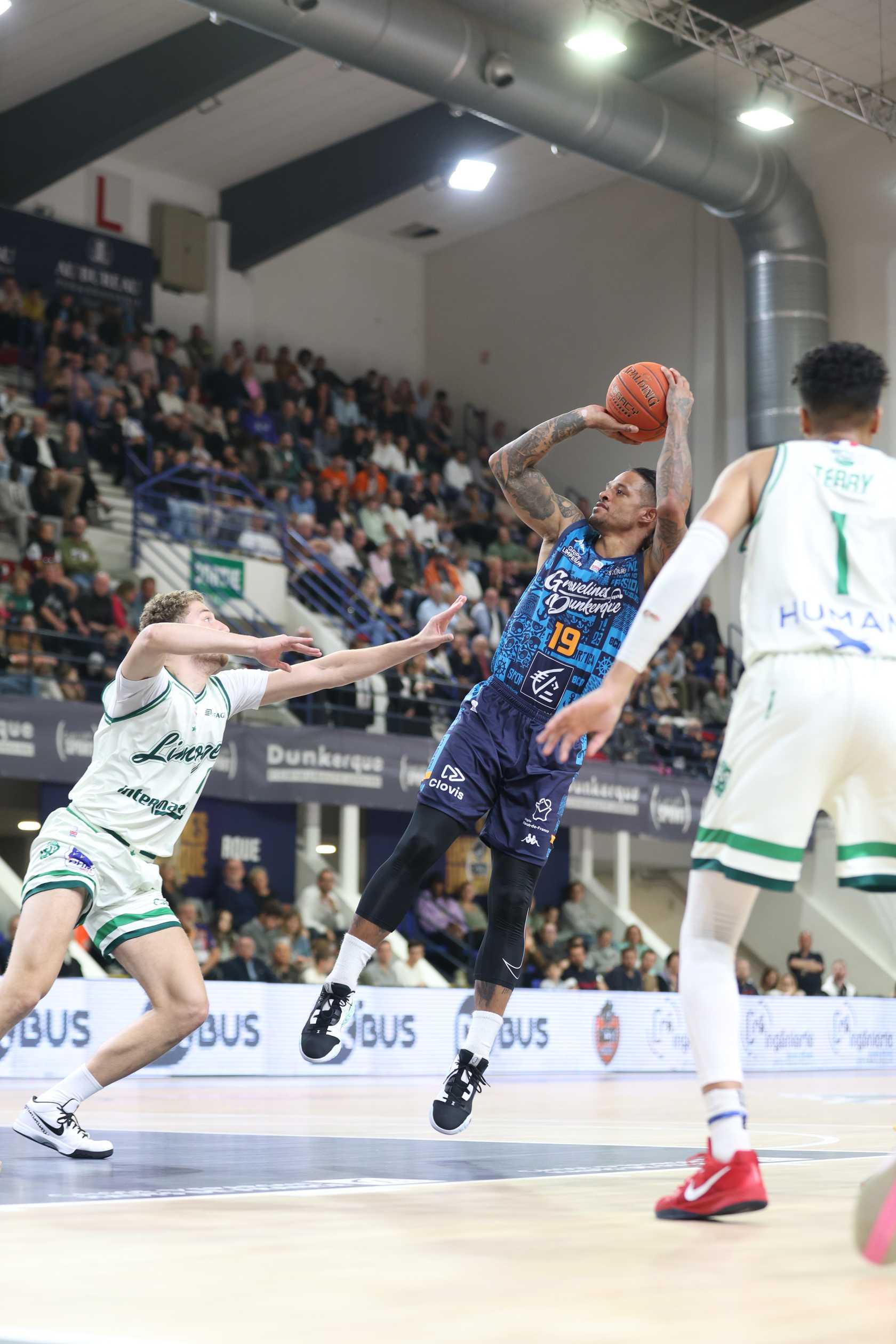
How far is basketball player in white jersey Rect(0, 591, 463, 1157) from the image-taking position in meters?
5.11

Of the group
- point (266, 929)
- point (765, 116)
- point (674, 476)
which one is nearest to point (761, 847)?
point (674, 476)

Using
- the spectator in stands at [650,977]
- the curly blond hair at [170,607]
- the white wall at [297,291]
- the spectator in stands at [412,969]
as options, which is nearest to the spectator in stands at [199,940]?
the spectator in stands at [412,969]

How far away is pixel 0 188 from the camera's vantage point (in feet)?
70.2

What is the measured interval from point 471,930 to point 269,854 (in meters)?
2.49

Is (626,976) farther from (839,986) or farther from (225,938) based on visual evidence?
(225,938)

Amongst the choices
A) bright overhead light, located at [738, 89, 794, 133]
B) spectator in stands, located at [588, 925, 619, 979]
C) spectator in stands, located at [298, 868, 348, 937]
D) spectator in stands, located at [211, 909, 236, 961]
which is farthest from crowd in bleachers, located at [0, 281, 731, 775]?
bright overhead light, located at [738, 89, 794, 133]

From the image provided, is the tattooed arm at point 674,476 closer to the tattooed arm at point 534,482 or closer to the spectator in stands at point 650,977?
the tattooed arm at point 534,482

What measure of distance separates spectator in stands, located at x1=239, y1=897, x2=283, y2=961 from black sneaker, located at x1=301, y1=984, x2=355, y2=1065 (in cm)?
927

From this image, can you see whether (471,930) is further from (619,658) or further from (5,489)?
(619,658)

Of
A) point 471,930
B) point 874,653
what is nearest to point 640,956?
point 471,930

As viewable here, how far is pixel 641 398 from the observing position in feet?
18.3

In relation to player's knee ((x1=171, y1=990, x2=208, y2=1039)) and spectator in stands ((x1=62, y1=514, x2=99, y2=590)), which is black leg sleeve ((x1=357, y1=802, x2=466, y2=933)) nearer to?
player's knee ((x1=171, y1=990, x2=208, y2=1039))

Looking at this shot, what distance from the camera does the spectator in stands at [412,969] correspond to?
15.7 meters

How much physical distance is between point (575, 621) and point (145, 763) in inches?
61.7
